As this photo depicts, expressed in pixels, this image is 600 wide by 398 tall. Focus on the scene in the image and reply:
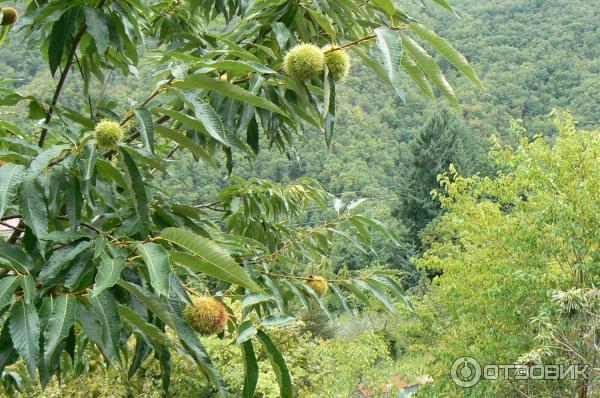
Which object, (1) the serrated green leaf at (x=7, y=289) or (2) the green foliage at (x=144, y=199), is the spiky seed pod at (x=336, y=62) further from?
(1) the serrated green leaf at (x=7, y=289)

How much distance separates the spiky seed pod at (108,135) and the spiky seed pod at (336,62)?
1.34ft

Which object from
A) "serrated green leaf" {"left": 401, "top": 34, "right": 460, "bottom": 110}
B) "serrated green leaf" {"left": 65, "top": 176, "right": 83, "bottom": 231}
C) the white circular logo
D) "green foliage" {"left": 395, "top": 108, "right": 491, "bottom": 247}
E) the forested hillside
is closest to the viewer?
"serrated green leaf" {"left": 401, "top": 34, "right": 460, "bottom": 110}

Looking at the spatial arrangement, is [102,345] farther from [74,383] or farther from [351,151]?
[351,151]

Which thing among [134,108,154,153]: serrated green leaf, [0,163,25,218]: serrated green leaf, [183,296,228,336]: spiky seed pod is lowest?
[183,296,228,336]: spiky seed pod

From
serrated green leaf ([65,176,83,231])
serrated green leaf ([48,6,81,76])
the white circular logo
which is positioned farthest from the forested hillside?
serrated green leaf ([65,176,83,231])

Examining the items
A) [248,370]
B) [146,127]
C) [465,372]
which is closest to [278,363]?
[248,370]

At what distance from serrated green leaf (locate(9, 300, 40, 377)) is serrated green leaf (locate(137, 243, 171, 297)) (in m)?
0.19

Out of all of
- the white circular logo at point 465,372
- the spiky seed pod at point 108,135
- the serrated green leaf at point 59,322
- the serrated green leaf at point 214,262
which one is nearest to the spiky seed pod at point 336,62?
the spiky seed pod at point 108,135

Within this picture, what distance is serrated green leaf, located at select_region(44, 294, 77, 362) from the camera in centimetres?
80

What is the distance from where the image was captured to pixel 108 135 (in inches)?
41.7

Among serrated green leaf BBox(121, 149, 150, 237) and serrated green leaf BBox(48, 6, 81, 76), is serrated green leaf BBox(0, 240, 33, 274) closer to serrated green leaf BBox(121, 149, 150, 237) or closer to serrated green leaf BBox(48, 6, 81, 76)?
serrated green leaf BBox(121, 149, 150, 237)

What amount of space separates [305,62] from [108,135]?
376 millimetres

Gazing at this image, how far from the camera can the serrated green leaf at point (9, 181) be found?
924 millimetres

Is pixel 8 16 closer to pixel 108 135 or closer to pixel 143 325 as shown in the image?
pixel 108 135
